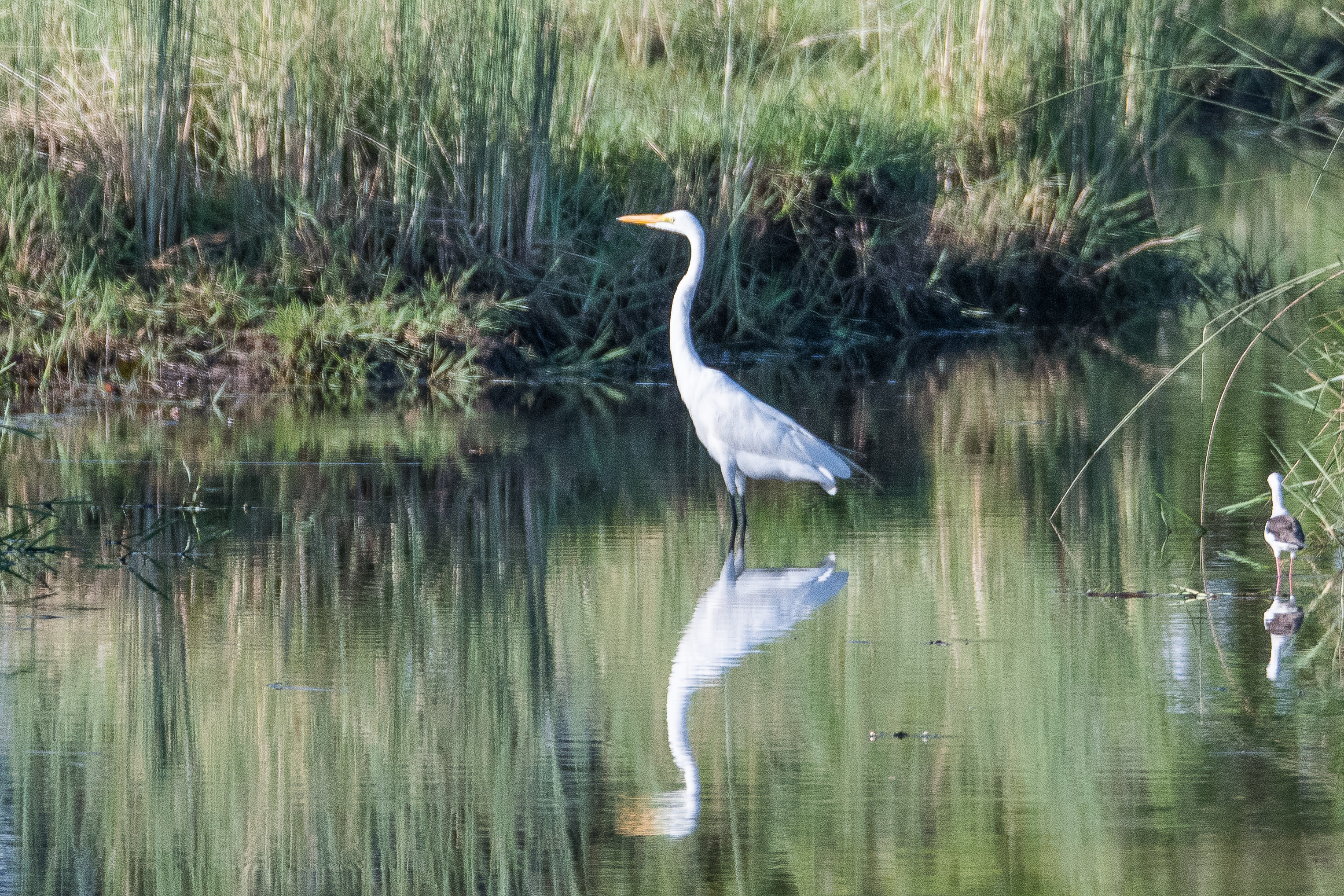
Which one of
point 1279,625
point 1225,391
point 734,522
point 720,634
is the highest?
point 1225,391

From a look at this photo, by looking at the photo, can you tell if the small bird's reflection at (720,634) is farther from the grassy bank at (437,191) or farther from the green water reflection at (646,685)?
the grassy bank at (437,191)

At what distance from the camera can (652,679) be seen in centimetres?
472

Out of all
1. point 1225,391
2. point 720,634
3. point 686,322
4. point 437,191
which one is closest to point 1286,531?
point 1225,391

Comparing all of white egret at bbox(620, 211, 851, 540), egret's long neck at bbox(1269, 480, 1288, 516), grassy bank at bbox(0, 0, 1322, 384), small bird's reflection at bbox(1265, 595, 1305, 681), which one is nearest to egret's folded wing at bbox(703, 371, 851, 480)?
white egret at bbox(620, 211, 851, 540)

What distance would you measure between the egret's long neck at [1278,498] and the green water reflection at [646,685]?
0.24m

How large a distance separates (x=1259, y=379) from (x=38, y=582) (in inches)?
263

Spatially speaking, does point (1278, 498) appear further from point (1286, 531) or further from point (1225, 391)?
point (1225, 391)

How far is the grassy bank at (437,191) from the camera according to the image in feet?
34.4

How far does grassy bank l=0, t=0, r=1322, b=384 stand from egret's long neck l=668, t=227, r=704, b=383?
9.47 ft

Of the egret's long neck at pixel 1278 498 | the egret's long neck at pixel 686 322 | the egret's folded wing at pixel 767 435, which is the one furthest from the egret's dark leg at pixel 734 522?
the egret's long neck at pixel 1278 498

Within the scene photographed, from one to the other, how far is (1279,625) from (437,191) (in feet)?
21.9

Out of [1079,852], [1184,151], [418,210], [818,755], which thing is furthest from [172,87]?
[1184,151]

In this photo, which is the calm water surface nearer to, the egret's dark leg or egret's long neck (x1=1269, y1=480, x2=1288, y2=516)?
the egret's dark leg

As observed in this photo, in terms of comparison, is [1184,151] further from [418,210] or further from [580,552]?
[580,552]
